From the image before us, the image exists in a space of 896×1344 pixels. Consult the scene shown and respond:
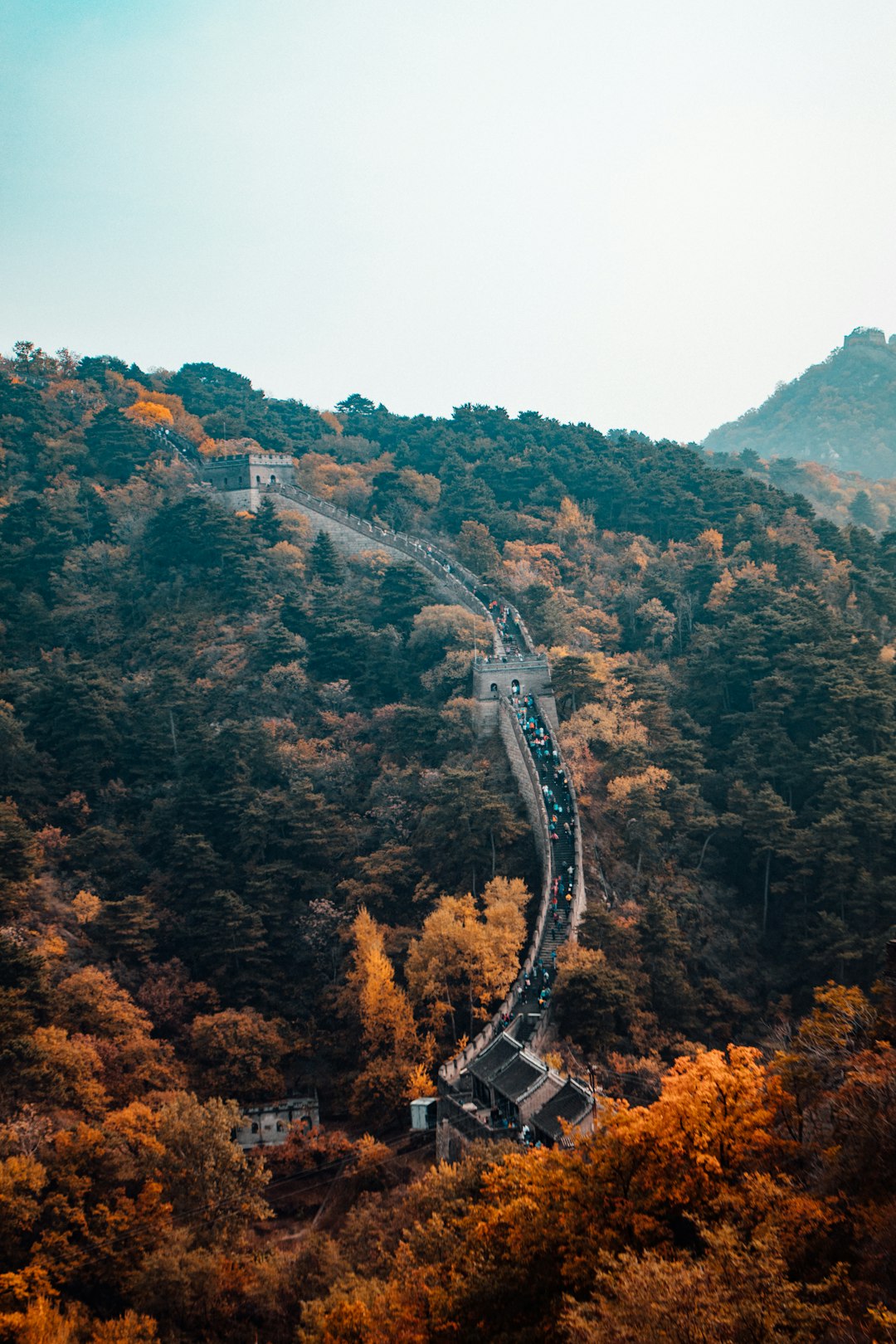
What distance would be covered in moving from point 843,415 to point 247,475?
92.7 meters

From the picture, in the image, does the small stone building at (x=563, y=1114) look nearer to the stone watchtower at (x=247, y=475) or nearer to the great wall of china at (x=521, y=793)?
the great wall of china at (x=521, y=793)

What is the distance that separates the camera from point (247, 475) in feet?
214

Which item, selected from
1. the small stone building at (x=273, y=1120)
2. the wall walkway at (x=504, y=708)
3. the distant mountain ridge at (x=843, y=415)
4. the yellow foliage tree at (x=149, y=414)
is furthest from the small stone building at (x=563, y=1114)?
the distant mountain ridge at (x=843, y=415)

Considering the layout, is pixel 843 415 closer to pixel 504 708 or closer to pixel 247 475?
pixel 247 475

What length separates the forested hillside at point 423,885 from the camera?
17141mm

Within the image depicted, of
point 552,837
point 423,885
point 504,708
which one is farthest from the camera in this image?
point 504,708

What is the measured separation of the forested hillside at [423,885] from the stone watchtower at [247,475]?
7.82 feet

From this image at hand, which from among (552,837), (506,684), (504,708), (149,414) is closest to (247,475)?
(149,414)

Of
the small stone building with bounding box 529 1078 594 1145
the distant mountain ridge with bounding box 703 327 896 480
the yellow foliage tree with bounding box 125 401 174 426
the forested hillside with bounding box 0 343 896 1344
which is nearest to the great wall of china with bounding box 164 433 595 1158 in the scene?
the small stone building with bounding box 529 1078 594 1145

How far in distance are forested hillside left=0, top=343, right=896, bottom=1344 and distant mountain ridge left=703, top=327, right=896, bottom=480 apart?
64195 millimetres

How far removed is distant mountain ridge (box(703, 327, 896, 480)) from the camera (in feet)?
413

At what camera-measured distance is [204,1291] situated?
24.1 m

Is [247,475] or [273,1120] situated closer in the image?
[273,1120]

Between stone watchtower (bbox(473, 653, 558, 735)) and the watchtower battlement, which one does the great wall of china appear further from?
the watchtower battlement
